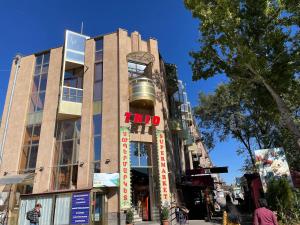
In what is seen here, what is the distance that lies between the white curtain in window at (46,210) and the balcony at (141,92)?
9.17 meters

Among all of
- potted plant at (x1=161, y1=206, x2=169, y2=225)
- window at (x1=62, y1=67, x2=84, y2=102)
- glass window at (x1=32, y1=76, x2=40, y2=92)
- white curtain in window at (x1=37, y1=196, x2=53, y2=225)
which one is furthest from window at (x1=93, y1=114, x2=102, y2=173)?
glass window at (x1=32, y1=76, x2=40, y2=92)

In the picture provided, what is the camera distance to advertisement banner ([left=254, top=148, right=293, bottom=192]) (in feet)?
45.6

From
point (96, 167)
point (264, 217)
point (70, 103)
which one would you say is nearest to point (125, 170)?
point (96, 167)

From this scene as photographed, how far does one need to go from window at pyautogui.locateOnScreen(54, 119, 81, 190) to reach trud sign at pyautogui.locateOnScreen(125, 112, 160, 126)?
13.8 feet

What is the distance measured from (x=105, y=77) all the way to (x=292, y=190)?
15030 millimetres

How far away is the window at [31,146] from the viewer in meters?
20.6

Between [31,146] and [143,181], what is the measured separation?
9.22 metres

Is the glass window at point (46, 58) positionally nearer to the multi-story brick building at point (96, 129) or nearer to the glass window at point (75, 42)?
the multi-story brick building at point (96, 129)

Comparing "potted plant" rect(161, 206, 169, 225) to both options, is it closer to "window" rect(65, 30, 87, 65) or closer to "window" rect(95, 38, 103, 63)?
"window" rect(95, 38, 103, 63)

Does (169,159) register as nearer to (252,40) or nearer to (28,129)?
(252,40)

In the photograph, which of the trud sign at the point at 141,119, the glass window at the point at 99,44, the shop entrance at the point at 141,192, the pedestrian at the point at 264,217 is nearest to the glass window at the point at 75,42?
the glass window at the point at 99,44

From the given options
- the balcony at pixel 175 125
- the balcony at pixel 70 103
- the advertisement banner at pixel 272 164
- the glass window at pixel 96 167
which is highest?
the balcony at pixel 70 103

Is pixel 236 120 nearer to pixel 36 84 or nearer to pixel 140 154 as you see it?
pixel 140 154

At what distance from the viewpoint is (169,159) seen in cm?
2050
